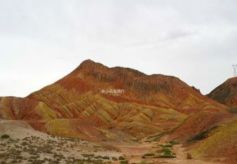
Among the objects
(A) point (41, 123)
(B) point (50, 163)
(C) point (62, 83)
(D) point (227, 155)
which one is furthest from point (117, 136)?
(C) point (62, 83)

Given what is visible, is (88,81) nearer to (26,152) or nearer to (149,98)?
(149,98)

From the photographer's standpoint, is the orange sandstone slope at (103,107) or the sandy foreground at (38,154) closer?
the sandy foreground at (38,154)

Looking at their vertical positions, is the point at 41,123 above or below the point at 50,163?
above

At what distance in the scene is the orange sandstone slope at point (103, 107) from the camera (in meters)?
127

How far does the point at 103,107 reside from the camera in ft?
550

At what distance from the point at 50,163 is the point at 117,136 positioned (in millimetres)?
64612

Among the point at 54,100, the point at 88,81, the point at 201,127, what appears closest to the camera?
the point at 201,127

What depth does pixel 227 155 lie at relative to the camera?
53.3 metres

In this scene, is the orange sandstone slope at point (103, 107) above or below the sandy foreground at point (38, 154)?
above

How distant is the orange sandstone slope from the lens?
418ft

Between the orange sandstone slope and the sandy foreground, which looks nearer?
the sandy foreground

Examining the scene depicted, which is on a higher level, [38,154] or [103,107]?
[103,107]

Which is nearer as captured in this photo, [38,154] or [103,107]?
[38,154]

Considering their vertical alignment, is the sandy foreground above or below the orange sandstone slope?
below
